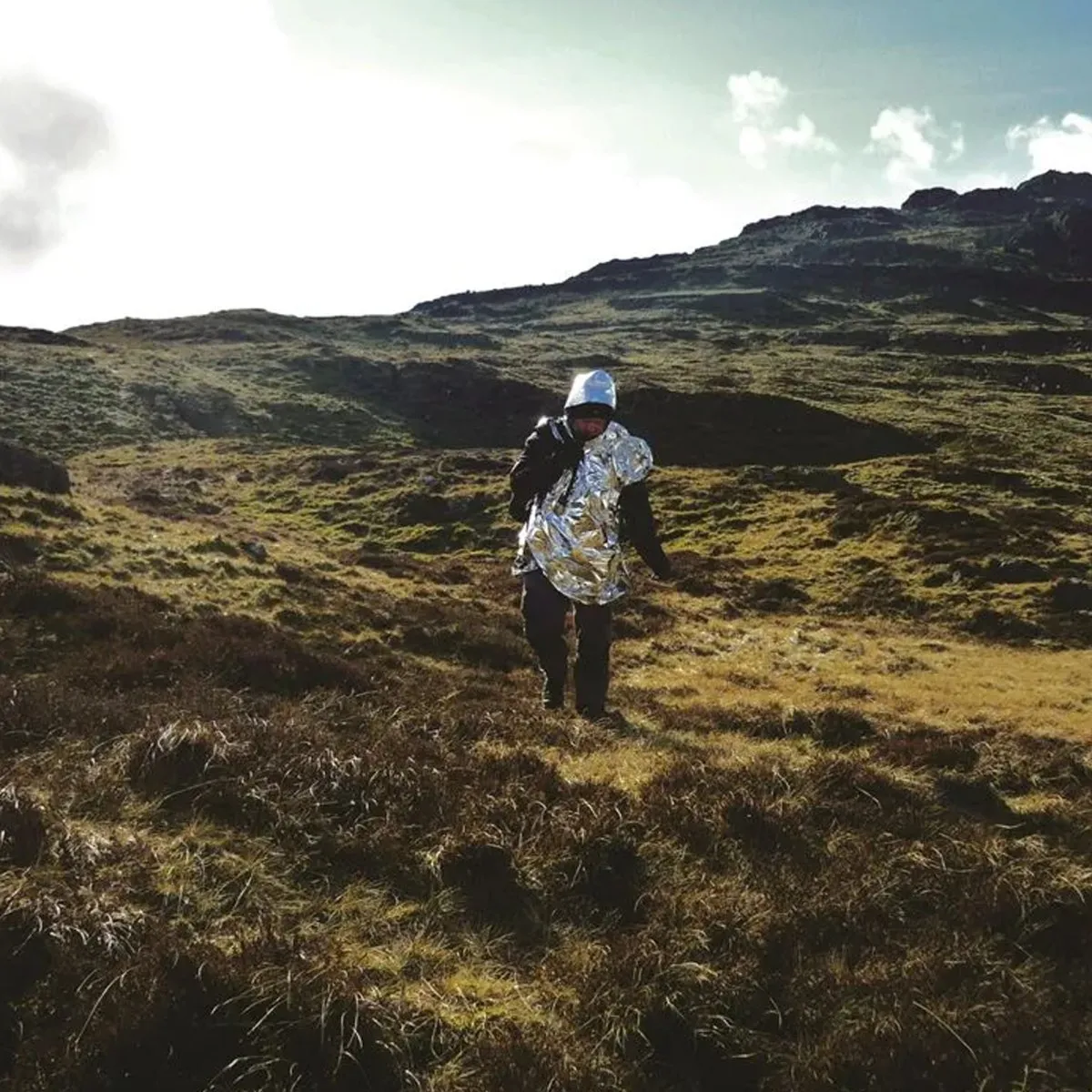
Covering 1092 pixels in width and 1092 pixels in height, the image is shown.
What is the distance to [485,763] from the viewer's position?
6238 mm

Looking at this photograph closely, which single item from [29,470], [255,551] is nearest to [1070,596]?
[255,551]

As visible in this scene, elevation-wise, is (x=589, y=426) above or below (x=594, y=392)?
below

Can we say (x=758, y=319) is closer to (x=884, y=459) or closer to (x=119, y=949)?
(x=884, y=459)

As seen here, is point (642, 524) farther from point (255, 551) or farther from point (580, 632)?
point (255, 551)

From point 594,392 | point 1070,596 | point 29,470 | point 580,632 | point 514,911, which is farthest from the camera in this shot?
point 29,470

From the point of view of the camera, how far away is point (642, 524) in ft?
30.8

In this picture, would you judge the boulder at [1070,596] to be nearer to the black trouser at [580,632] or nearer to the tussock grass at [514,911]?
the tussock grass at [514,911]

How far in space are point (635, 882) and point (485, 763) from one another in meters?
1.86

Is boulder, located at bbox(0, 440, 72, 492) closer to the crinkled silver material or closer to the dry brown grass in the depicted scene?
the dry brown grass

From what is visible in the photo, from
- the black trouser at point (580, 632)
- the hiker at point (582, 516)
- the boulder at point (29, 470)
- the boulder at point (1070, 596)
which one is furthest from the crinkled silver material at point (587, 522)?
the boulder at point (29, 470)

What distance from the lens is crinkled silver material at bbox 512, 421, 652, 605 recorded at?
906 centimetres

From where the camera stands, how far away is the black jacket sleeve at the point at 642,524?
30.7ft

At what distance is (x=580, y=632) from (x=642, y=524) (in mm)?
1322

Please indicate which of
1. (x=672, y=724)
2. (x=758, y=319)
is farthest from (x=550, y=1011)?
(x=758, y=319)
